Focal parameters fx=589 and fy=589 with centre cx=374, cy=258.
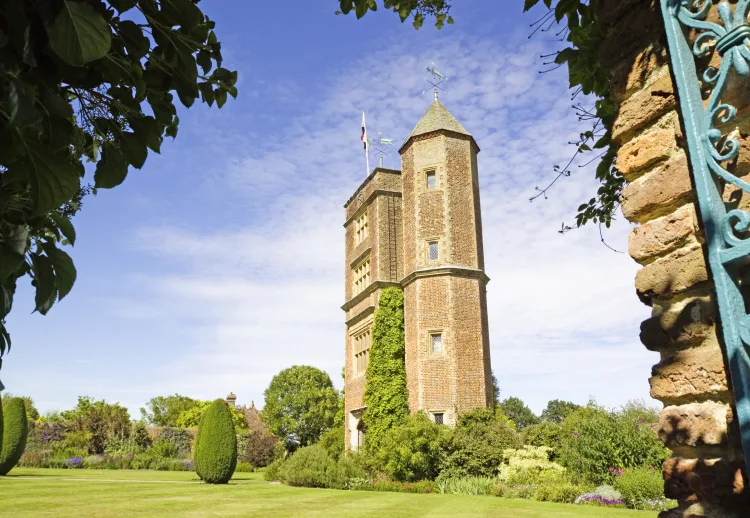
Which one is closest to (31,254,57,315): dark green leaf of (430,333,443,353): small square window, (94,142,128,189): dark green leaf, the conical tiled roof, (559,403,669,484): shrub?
(94,142,128,189): dark green leaf

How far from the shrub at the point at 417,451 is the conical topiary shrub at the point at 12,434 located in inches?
580

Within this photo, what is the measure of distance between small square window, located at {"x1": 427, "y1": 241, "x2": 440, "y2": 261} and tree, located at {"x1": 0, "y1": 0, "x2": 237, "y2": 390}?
62.5 ft

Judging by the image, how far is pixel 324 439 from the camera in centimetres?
2667

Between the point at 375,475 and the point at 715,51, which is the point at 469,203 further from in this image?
the point at 715,51

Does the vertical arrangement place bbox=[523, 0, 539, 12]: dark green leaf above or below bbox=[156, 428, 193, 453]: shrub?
above

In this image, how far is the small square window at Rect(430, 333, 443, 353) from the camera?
20172 mm

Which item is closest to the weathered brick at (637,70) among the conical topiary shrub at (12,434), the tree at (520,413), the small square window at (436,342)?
the small square window at (436,342)

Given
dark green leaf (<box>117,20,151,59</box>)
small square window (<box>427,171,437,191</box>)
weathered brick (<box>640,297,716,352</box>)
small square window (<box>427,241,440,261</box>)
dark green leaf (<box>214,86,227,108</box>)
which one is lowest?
weathered brick (<box>640,297,716,352</box>)

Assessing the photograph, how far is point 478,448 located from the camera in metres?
17.8

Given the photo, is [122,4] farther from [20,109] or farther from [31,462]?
[31,462]

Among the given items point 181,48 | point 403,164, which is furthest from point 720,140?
point 403,164

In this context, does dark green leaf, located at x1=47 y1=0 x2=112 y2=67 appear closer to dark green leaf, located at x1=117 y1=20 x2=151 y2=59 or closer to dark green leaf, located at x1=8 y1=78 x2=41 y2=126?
dark green leaf, located at x1=8 y1=78 x2=41 y2=126

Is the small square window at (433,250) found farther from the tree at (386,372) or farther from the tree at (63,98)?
the tree at (63,98)

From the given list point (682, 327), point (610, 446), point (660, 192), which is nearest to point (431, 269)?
point (610, 446)
